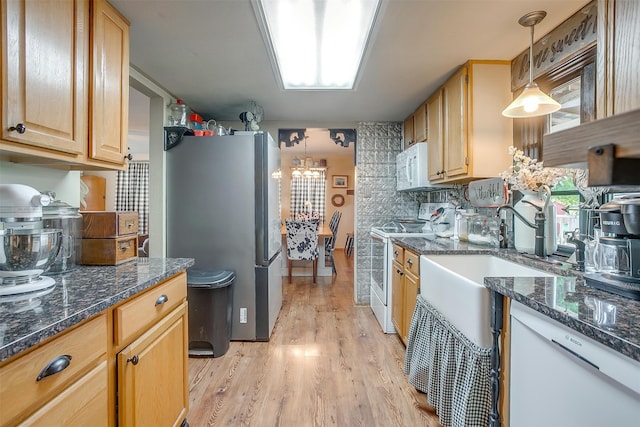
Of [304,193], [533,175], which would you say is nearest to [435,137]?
[533,175]

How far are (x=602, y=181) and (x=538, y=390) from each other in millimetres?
711

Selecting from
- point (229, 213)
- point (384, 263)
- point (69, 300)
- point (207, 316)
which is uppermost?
point (229, 213)

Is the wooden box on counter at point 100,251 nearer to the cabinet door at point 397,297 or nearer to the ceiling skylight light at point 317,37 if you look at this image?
the ceiling skylight light at point 317,37

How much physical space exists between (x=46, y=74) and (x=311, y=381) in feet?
6.85

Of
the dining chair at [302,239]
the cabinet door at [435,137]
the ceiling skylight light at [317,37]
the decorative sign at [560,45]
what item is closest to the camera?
the decorative sign at [560,45]

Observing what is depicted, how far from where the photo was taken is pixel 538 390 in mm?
922

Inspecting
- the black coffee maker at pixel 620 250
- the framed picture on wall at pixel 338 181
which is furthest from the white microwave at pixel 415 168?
the framed picture on wall at pixel 338 181

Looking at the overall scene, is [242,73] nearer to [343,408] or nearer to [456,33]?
[456,33]

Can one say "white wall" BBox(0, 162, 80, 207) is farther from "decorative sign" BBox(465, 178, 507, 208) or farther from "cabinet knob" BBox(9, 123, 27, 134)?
"decorative sign" BBox(465, 178, 507, 208)

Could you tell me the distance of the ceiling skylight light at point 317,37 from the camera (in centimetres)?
159

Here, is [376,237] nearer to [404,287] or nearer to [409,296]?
[404,287]

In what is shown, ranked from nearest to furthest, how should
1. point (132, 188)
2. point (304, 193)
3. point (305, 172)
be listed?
point (132, 188), point (305, 172), point (304, 193)

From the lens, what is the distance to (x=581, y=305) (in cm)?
87

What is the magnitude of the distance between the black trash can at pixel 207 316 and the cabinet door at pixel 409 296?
140cm
